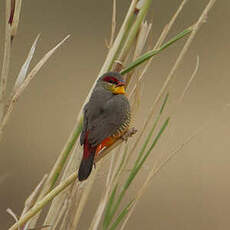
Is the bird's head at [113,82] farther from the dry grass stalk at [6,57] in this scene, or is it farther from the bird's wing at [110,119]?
the dry grass stalk at [6,57]

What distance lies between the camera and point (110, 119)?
0.66 metres

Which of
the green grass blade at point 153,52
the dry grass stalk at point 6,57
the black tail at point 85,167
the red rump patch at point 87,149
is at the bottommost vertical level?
the black tail at point 85,167

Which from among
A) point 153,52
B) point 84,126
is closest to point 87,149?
point 84,126


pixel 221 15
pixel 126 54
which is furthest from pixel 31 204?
pixel 221 15

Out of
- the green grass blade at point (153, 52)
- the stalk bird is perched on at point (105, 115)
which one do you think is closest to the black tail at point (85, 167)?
the stalk bird is perched on at point (105, 115)

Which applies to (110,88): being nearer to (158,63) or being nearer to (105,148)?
(105,148)

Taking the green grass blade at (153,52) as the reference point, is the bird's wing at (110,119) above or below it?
below

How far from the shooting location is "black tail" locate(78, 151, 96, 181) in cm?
55

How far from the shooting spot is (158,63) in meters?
1.80

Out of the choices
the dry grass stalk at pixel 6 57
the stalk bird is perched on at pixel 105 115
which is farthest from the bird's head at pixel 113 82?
the dry grass stalk at pixel 6 57

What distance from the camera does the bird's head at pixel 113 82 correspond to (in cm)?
62

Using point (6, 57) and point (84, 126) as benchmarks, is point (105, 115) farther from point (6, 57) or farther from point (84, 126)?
point (6, 57)

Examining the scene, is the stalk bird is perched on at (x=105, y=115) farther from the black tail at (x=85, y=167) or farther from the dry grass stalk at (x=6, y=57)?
the dry grass stalk at (x=6, y=57)

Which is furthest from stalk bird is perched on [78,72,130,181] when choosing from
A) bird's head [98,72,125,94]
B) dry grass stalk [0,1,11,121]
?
dry grass stalk [0,1,11,121]
